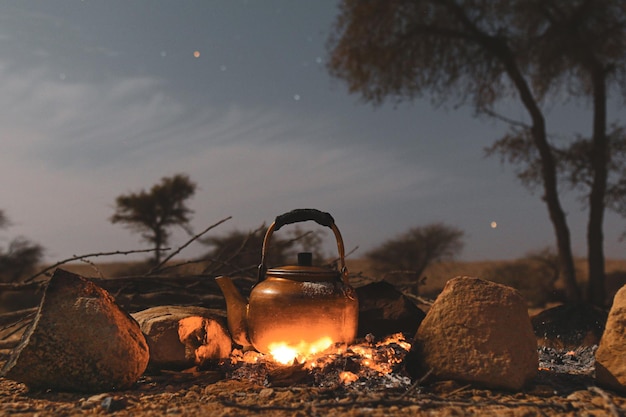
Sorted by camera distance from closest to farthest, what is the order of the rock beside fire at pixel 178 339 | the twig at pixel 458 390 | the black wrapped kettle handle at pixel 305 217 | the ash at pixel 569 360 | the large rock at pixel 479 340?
the twig at pixel 458 390 → the large rock at pixel 479 340 → the black wrapped kettle handle at pixel 305 217 → the rock beside fire at pixel 178 339 → the ash at pixel 569 360

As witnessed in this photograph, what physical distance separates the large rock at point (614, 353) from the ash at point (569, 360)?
51cm

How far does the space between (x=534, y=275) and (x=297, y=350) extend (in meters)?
12.6

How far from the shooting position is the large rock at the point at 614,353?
3316mm

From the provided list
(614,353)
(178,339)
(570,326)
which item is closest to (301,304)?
(178,339)

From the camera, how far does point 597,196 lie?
10.3m

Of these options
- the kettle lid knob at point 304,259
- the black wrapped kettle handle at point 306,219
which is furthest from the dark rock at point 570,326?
the kettle lid knob at point 304,259

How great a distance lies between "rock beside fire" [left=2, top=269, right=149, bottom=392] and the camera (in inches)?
131

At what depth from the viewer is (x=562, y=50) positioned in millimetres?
10773

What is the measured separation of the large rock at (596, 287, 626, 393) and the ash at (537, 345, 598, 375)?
509 millimetres

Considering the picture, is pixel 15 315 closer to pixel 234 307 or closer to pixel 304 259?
pixel 234 307

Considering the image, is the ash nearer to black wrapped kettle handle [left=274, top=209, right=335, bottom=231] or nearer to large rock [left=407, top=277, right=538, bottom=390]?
large rock [left=407, top=277, right=538, bottom=390]

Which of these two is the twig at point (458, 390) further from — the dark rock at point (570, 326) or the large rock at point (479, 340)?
the dark rock at point (570, 326)

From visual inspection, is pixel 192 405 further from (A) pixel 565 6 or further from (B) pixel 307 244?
(A) pixel 565 6

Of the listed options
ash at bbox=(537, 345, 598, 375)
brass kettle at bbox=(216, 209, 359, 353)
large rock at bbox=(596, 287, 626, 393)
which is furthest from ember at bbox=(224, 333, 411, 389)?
ash at bbox=(537, 345, 598, 375)
